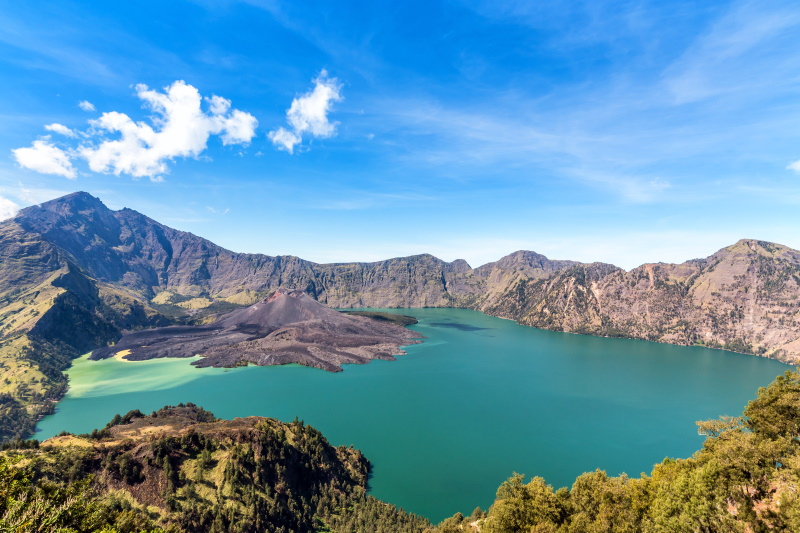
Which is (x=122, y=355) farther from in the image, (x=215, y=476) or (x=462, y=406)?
(x=462, y=406)

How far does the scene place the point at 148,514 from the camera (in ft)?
160

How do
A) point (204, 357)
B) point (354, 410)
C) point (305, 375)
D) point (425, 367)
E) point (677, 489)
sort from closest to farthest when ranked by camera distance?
point (677, 489)
point (354, 410)
point (305, 375)
point (425, 367)
point (204, 357)

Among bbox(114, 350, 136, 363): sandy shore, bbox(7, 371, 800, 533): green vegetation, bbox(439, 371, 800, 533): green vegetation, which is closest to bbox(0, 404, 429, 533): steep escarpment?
bbox(7, 371, 800, 533): green vegetation

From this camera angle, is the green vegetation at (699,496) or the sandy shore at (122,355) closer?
the green vegetation at (699,496)

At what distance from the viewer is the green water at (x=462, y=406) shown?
78562mm

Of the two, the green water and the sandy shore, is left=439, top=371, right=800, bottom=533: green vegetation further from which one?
the sandy shore

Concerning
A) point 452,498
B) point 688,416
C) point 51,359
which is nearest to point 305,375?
point 452,498

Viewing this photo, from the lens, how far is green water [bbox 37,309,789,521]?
78.6m

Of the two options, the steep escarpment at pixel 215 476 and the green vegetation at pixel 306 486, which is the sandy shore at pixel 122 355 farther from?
the steep escarpment at pixel 215 476

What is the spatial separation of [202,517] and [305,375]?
11224 cm

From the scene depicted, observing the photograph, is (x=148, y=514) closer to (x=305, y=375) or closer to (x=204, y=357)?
(x=305, y=375)

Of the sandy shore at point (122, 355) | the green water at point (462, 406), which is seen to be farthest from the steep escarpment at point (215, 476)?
the sandy shore at point (122, 355)

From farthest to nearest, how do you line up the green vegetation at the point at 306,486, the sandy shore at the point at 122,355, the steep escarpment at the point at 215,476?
1. the sandy shore at the point at 122,355
2. the steep escarpment at the point at 215,476
3. the green vegetation at the point at 306,486

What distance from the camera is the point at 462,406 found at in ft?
384
